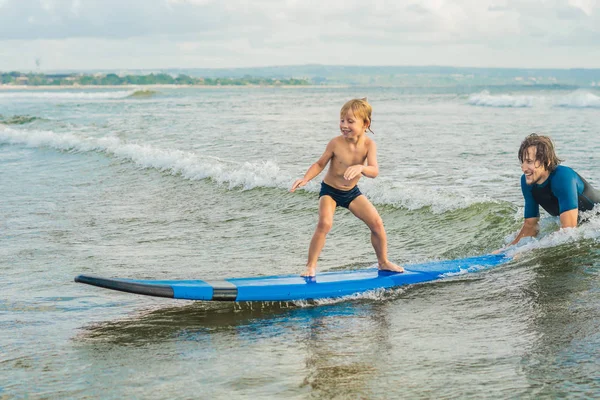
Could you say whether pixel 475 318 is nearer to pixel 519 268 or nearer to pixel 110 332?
pixel 519 268

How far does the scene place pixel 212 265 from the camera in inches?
296

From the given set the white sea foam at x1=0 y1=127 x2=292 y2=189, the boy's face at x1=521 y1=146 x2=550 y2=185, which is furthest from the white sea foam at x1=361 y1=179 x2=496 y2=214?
the boy's face at x1=521 y1=146 x2=550 y2=185

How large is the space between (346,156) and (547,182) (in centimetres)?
199

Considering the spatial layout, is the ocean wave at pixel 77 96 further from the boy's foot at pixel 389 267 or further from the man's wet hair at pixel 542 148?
the man's wet hair at pixel 542 148

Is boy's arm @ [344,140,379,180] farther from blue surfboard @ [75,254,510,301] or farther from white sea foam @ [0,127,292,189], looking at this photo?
white sea foam @ [0,127,292,189]

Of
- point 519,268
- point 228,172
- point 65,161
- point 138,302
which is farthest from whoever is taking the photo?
point 65,161

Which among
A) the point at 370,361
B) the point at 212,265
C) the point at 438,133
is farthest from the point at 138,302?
the point at 438,133

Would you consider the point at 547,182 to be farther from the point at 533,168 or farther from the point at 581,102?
the point at 581,102

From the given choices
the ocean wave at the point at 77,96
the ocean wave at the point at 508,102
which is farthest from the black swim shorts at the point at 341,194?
the ocean wave at the point at 77,96

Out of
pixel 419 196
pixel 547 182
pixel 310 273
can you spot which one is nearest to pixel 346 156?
pixel 310 273

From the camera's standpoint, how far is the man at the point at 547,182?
21.1 feet

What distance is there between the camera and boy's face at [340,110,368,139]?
583 centimetres

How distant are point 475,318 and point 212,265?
3.17 meters

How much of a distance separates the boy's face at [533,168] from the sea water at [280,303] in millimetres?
785
